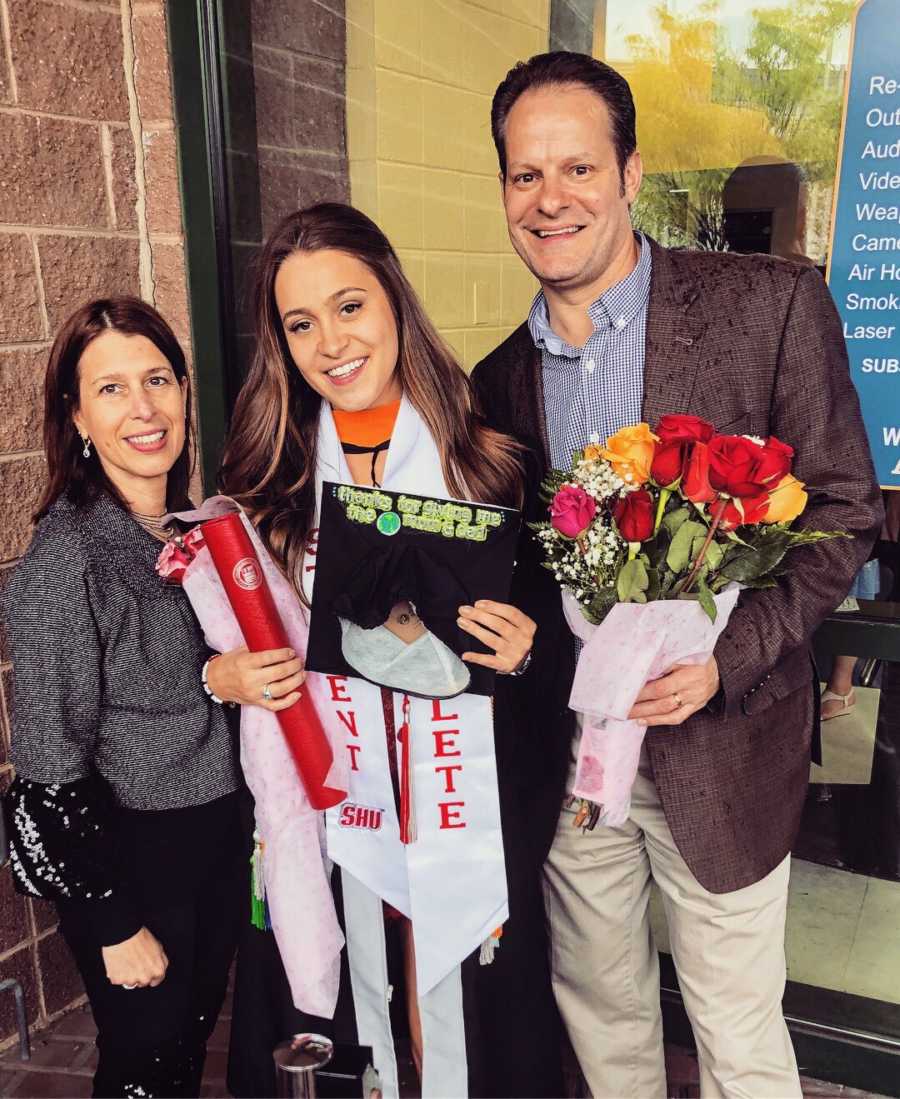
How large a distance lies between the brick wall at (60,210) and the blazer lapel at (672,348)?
1.45 metres

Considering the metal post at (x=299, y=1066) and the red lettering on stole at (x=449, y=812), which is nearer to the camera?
the metal post at (x=299, y=1066)

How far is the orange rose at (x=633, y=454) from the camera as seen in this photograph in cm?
149

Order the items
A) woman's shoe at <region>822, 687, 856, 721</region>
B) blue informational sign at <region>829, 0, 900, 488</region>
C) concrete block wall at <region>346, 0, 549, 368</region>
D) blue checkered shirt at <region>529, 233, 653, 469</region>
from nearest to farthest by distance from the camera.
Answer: blue checkered shirt at <region>529, 233, 653, 469</region>
blue informational sign at <region>829, 0, 900, 488</region>
woman's shoe at <region>822, 687, 856, 721</region>
concrete block wall at <region>346, 0, 549, 368</region>

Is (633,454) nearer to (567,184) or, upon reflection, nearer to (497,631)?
(497,631)

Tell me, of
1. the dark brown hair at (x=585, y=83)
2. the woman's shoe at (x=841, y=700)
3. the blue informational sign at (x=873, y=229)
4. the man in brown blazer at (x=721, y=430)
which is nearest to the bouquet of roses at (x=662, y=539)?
the man in brown blazer at (x=721, y=430)

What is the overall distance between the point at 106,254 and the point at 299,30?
2.93 ft

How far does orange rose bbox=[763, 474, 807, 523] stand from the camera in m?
1.48

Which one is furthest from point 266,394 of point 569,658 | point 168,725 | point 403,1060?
point 403,1060

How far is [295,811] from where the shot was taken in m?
1.90

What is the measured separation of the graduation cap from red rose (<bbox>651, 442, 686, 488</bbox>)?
42cm

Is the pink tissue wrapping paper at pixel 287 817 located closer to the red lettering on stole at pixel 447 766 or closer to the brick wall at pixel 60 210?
the red lettering on stole at pixel 447 766

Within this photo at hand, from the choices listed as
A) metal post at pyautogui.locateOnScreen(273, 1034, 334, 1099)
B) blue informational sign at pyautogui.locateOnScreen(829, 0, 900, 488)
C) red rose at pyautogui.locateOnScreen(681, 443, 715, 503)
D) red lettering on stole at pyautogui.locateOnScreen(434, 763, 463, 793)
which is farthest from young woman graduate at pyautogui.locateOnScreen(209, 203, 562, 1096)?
blue informational sign at pyautogui.locateOnScreen(829, 0, 900, 488)

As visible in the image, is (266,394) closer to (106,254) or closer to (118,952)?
(106,254)

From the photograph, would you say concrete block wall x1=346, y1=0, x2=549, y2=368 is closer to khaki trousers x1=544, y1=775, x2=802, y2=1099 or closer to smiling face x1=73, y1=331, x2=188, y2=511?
smiling face x1=73, y1=331, x2=188, y2=511
